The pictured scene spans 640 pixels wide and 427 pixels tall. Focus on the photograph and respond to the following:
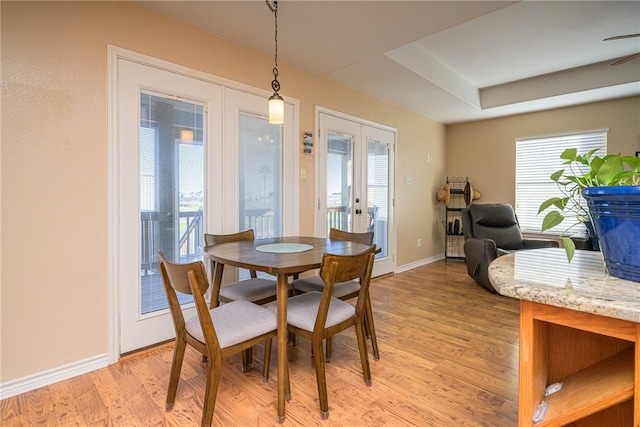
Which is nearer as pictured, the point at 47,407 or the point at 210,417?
the point at 210,417

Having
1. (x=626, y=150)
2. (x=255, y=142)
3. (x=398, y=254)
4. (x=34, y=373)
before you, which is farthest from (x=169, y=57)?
(x=626, y=150)

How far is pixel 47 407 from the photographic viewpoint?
63.2 inches

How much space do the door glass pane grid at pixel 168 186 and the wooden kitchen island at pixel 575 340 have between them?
2139 mm

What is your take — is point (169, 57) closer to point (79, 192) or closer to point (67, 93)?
point (67, 93)

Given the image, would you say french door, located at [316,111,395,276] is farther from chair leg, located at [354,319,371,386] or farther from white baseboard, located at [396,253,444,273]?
chair leg, located at [354,319,371,386]

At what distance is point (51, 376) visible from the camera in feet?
5.95

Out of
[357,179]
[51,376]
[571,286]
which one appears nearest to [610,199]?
[571,286]

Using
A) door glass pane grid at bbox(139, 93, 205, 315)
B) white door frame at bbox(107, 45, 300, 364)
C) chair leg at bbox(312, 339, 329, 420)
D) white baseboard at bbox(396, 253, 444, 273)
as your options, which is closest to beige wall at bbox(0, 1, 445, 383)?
white door frame at bbox(107, 45, 300, 364)

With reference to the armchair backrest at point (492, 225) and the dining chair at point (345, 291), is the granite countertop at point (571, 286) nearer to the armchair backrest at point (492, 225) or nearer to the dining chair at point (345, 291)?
the dining chair at point (345, 291)

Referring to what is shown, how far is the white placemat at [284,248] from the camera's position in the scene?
6.34ft

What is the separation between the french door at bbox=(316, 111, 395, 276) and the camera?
346cm

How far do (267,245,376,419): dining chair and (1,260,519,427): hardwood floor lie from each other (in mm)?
172

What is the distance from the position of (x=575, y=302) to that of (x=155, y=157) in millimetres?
2417

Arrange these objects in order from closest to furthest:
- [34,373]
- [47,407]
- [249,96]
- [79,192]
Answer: [47,407]
[34,373]
[79,192]
[249,96]
